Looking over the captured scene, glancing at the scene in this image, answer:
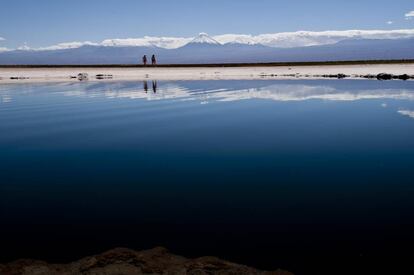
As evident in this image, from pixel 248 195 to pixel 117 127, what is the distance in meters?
8.41

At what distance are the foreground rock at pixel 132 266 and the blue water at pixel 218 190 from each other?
0.24 meters

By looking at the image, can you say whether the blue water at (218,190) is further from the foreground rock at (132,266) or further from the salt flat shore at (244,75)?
the salt flat shore at (244,75)

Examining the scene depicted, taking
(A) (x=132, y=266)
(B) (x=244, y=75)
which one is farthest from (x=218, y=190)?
(B) (x=244, y=75)

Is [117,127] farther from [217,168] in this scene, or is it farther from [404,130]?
[404,130]

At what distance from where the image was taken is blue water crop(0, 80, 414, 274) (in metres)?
6.06

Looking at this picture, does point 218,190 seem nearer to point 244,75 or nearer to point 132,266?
point 132,266

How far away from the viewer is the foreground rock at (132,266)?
5.41 meters

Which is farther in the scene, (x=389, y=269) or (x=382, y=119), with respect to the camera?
(x=382, y=119)

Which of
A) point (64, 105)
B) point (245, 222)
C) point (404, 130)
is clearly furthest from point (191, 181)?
point (64, 105)

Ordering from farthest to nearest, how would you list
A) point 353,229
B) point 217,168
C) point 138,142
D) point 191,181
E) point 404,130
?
point 404,130, point 138,142, point 217,168, point 191,181, point 353,229

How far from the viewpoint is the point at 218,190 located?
817 centimetres

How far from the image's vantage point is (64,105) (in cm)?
2203

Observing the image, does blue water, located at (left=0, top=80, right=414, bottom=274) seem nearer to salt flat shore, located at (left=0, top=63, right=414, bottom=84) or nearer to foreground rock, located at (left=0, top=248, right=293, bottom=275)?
foreground rock, located at (left=0, top=248, right=293, bottom=275)

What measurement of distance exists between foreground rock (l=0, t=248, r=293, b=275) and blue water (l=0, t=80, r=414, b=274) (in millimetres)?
244
